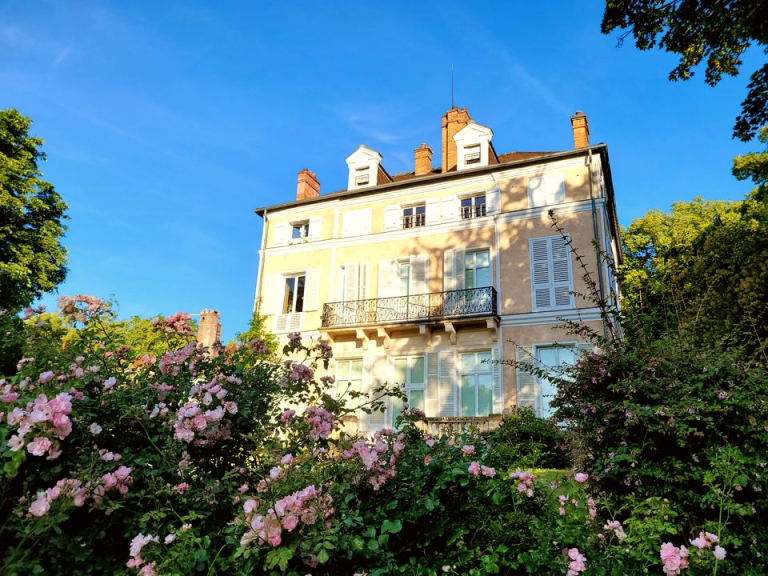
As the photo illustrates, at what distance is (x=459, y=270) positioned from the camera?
55.9 ft

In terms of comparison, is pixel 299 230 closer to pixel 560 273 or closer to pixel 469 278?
pixel 469 278

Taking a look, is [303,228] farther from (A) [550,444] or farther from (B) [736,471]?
(B) [736,471]

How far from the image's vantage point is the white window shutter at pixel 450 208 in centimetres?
1777

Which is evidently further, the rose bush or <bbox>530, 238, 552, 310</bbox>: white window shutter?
<bbox>530, 238, 552, 310</bbox>: white window shutter

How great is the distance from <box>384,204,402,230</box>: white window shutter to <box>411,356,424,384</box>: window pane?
4.91 meters

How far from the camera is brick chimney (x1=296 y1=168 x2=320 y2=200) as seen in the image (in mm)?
21359

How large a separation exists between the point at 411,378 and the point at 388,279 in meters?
3.60

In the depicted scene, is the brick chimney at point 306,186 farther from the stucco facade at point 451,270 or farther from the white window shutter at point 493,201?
the white window shutter at point 493,201

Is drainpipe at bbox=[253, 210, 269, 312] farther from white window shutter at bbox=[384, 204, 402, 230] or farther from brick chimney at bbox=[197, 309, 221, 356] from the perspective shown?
white window shutter at bbox=[384, 204, 402, 230]

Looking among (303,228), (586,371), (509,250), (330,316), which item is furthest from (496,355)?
(586,371)

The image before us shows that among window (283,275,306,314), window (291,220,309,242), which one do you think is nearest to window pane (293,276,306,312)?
window (283,275,306,314)

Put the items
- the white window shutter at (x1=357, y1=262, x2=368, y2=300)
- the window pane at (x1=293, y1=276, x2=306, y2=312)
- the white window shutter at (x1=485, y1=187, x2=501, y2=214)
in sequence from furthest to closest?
the window pane at (x1=293, y1=276, x2=306, y2=312) < the white window shutter at (x1=357, y1=262, x2=368, y2=300) < the white window shutter at (x1=485, y1=187, x2=501, y2=214)

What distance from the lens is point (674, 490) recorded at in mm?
3879

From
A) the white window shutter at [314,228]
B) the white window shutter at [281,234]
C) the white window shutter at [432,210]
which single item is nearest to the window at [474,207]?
the white window shutter at [432,210]
